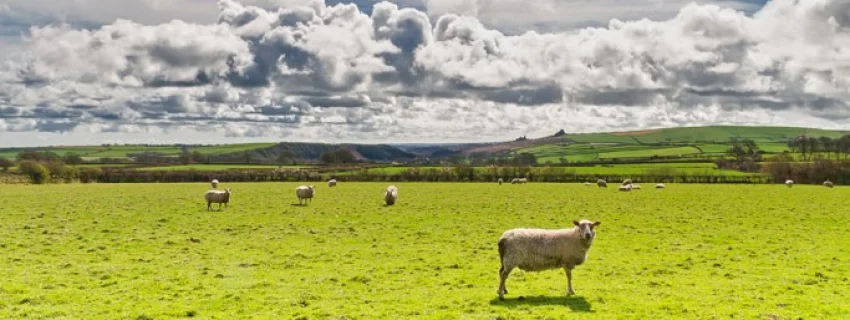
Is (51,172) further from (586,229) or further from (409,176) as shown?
(586,229)

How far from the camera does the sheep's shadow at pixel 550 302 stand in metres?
14.7

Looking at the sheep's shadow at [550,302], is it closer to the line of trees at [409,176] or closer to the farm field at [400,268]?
the farm field at [400,268]

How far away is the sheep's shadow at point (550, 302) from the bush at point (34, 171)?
10308 centimetres

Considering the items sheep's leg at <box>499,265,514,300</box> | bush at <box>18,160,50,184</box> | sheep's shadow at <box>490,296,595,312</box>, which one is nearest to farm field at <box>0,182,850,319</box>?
sheep's shadow at <box>490,296,595,312</box>

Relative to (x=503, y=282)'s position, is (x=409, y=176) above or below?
below

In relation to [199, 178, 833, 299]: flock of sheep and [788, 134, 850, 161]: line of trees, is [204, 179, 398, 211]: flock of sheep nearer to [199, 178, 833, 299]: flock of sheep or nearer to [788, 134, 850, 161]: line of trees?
[199, 178, 833, 299]: flock of sheep

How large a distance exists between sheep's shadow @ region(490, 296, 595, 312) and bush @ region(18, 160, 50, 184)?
103 meters

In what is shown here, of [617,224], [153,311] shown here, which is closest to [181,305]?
[153,311]

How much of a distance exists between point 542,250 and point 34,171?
10365cm

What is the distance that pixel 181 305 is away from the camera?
49.5 feet

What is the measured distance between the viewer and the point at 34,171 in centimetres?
9706

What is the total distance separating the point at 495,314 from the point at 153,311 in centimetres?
800

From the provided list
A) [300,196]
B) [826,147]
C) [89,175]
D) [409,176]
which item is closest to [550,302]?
[300,196]

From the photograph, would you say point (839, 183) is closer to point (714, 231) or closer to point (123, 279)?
point (714, 231)
